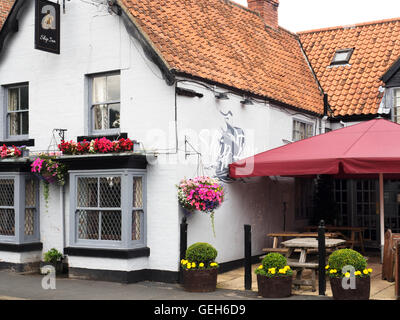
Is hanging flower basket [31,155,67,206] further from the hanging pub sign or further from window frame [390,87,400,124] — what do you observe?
window frame [390,87,400,124]

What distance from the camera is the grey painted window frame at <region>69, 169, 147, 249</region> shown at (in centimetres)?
1123

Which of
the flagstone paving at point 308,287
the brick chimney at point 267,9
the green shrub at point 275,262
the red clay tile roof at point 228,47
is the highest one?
the brick chimney at point 267,9

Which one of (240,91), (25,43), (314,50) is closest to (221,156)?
(240,91)

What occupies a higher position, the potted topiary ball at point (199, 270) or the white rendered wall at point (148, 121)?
the white rendered wall at point (148, 121)

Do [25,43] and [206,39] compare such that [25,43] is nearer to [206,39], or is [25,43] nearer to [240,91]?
[206,39]

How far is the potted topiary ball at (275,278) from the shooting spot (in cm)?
967

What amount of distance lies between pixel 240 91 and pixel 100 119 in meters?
3.27

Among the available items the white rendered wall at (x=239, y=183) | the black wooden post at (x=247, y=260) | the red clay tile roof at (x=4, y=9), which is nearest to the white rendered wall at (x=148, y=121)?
the white rendered wall at (x=239, y=183)

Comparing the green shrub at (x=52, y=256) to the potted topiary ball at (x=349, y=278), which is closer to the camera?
the potted topiary ball at (x=349, y=278)

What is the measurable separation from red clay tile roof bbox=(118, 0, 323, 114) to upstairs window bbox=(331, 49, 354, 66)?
892 millimetres

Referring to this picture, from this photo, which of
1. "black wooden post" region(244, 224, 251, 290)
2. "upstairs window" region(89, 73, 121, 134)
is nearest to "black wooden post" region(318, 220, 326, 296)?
"black wooden post" region(244, 224, 251, 290)

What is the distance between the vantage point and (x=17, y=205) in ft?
42.0

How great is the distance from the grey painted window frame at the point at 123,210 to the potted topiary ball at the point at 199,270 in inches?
53.7

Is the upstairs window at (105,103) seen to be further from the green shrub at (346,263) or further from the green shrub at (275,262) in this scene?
the green shrub at (346,263)
